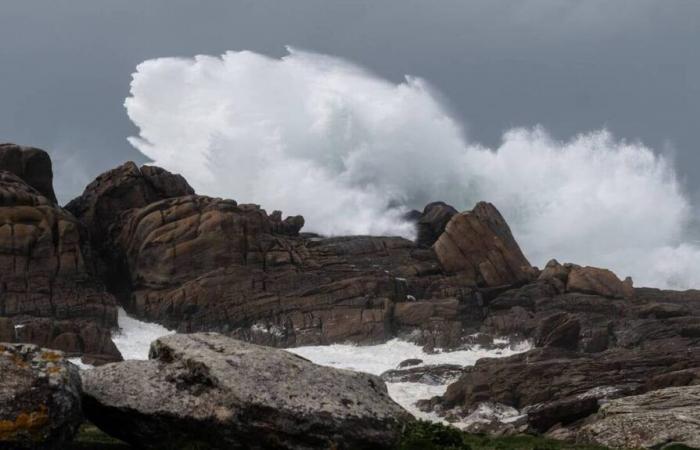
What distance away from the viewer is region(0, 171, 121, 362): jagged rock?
8600cm

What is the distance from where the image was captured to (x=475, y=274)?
102875 mm

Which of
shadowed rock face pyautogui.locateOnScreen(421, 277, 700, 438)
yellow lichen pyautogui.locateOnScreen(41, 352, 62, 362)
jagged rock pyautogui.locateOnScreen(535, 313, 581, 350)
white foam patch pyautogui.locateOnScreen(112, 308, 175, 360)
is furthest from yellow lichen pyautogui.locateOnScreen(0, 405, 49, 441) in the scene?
jagged rock pyautogui.locateOnScreen(535, 313, 581, 350)

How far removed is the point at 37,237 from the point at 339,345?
110ft

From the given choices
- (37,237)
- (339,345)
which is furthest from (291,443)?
(37,237)

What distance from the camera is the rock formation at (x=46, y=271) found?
85375 millimetres

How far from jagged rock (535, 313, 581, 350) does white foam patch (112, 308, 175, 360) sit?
3663cm

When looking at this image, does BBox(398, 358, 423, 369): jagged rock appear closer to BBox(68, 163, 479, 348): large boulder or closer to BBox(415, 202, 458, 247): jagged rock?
BBox(68, 163, 479, 348): large boulder

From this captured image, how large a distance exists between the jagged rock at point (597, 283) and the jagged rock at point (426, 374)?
80.9ft

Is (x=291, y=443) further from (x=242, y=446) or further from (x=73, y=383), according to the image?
(x=73, y=383)

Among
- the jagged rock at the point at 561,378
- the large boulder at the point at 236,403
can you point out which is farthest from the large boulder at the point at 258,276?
the large boulder at the point at 236,403

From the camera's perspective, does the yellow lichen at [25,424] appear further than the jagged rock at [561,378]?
No

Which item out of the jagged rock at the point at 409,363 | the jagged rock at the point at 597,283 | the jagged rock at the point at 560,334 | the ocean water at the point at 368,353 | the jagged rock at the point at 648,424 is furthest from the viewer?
the jagged rock at the point at 597,283

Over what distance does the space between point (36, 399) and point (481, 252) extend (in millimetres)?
87174

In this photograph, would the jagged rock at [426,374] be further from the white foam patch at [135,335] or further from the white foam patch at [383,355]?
the white foam patch at [135,335]
